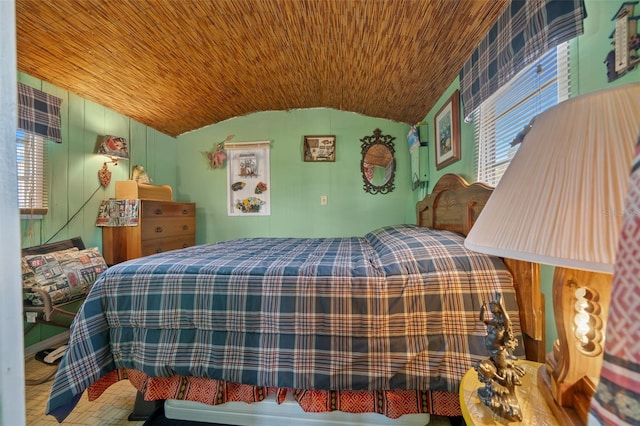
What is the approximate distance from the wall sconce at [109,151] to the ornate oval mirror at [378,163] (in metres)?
2.75

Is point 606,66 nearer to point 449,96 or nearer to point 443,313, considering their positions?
point 443,313

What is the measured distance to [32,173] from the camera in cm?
192

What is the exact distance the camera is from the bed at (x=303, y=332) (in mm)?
949

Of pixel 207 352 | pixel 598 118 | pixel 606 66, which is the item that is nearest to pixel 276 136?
pixel 207 352

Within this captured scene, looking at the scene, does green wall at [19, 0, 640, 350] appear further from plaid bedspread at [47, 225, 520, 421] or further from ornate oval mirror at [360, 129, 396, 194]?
plaid bedspread at [47, 225, 520, 421]

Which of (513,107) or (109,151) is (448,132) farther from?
(109,151)

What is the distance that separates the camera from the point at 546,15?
3.01ft

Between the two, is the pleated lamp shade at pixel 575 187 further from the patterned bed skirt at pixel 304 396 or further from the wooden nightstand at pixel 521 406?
the patterned bed skirt at pixel 304 396

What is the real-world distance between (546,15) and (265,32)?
1597mm

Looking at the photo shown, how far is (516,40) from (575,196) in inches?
45.8

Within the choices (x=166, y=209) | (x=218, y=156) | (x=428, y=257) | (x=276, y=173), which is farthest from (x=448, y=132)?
(x=166, y=209)

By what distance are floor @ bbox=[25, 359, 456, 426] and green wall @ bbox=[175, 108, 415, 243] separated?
193cm

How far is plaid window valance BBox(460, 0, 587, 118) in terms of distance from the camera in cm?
85

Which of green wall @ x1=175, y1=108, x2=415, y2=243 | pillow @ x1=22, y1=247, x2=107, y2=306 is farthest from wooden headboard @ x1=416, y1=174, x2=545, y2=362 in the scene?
pillow @ x1=22, y1=247, x2=107, y2=306
